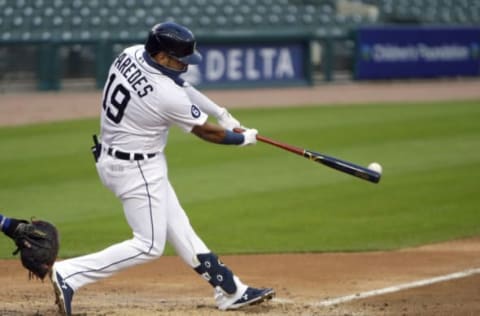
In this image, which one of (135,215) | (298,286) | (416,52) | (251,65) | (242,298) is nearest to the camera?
(135,215)

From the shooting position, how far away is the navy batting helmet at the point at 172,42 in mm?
5895

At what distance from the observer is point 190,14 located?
2212cm

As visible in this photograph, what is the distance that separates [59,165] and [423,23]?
13.8 meters

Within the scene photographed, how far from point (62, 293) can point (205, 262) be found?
89cm

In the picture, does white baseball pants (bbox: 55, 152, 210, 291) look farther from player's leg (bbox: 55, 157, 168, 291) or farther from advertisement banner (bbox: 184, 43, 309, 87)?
advertisement banner (bbox: 184, 43, 309, 87)

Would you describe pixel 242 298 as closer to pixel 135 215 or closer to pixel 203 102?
pixel 135 215

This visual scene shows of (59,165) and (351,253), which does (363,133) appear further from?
(351,253)

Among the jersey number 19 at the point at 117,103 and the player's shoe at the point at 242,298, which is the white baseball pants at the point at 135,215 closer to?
the jersey number 19 at the point at 117,103

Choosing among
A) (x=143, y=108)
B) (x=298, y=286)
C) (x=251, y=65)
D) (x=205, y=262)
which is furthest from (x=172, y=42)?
(x=251, y=65)

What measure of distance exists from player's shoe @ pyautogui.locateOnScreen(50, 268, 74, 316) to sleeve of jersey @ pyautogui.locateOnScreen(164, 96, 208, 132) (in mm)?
1147

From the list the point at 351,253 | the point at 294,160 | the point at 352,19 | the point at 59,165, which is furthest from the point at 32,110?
the point at 351,253

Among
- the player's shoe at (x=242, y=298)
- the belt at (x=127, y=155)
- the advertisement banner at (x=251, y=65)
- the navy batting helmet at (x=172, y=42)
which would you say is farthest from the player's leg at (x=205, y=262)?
the advertisement banner at (x=251, y=65)

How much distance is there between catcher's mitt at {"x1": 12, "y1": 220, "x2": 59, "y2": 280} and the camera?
19.6ft

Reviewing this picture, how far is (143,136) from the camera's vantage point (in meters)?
5.93
